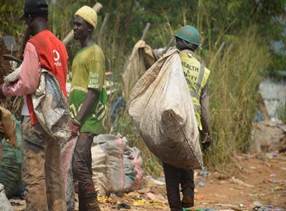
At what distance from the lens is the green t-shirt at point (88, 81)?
5859 mm

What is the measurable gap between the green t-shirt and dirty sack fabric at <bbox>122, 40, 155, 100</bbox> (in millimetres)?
2643

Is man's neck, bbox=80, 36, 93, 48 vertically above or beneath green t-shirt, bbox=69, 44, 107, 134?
above

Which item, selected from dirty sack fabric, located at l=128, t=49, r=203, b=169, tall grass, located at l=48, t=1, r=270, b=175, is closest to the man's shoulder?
dirty sack fabric, located at l=128, t=49, r=203, b=169

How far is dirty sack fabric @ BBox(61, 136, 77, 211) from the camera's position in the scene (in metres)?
6.07

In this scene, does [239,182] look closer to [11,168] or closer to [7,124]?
[11,168]

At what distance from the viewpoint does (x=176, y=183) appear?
621 centimetres

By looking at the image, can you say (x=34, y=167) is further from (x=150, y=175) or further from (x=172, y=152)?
(x=150, y=175)

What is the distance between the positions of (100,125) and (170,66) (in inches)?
30.3

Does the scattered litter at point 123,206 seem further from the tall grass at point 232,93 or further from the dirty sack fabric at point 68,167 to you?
the tall grass at point 232,93

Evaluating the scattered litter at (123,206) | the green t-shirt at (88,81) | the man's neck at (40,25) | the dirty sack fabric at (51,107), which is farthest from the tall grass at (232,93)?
the man's neck at (40,25)

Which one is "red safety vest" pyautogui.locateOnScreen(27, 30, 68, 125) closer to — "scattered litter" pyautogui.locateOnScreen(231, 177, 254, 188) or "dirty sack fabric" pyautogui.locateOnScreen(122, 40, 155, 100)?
"dirty sack fabric" pyautogui.locateOnScreen(122, 40, 155, 100)

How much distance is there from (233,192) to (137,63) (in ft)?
6.72

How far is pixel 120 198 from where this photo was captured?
25.8 feet

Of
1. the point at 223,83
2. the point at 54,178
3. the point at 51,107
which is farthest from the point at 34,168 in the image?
the point at 223,83
